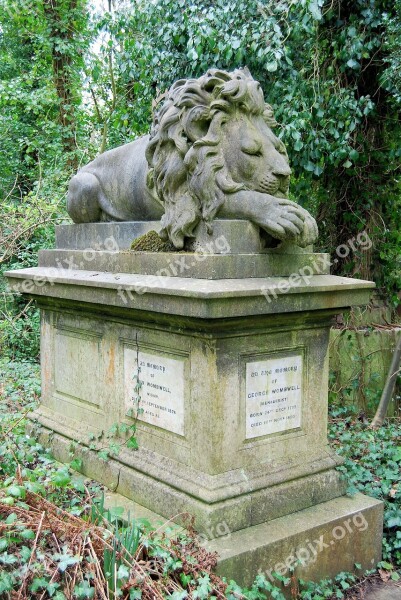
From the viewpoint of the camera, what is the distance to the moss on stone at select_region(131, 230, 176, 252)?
3768 mm

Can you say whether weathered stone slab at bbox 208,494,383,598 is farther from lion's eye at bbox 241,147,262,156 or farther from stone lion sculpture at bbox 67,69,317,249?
lion's eye at bbox 241,147,262,156

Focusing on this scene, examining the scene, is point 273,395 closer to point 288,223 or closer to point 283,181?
point 288,223

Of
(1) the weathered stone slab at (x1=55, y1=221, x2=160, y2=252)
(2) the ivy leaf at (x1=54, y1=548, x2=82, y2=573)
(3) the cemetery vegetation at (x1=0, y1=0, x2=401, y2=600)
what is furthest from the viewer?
(1) the weathered stone slab at (x1=55, y1=221, x2=160, y2=252)

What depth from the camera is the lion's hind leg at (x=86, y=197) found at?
4.70 m

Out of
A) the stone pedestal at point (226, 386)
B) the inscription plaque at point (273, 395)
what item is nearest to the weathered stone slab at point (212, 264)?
the stone pedestal at point (226, 386)

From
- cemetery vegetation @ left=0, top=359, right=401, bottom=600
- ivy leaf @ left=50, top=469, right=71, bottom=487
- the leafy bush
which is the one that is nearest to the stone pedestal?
cemetery vegetation @ left=0, top=359, right=401, bottom=600

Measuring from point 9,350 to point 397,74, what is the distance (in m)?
6.22

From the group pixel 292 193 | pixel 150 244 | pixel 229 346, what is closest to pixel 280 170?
pixel 150 244

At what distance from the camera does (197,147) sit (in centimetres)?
347

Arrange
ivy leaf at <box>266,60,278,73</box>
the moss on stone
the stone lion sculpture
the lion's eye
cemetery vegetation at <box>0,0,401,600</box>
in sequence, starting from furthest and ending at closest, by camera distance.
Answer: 1. ivy leaf at <box>266,60,278,73</box>
2. the moss on stone
3. the lion's eye
4. the stone lion sculpture
5. cemetery vegetation at <box>0,0,401,600</box>

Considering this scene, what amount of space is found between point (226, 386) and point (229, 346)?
0.69 feet

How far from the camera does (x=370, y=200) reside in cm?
685

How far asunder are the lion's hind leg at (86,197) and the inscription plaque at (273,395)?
77.2 inches

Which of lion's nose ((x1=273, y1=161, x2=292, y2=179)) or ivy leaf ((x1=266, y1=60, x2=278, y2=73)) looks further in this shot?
ivy leaf ((x1=266, y1=60, x2=278, y2=73))
